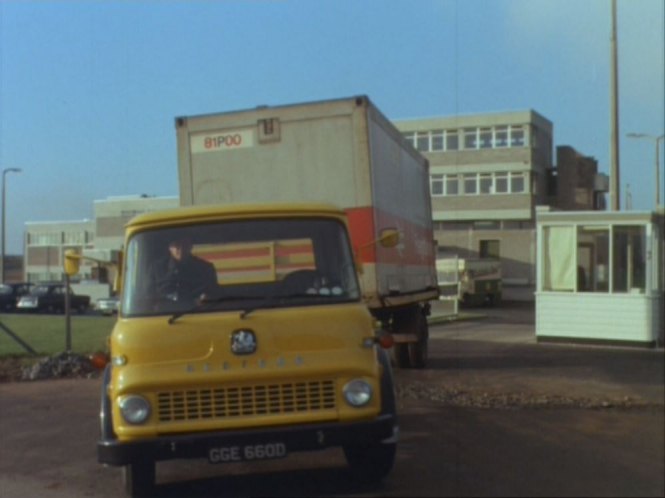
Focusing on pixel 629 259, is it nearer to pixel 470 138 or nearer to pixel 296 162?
pixel 470 138

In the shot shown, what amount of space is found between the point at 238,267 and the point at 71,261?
183 cm

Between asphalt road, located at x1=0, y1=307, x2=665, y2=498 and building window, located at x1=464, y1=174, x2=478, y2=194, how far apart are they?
965 millimetres

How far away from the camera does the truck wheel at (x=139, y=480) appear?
6.50 meters

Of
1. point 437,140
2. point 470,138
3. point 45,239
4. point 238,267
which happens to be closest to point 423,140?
point 437,140

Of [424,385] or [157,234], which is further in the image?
[424,385]

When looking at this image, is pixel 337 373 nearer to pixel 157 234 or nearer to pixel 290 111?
pixel 157 234

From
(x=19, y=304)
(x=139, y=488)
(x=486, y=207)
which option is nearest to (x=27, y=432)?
(x=139, y=488)

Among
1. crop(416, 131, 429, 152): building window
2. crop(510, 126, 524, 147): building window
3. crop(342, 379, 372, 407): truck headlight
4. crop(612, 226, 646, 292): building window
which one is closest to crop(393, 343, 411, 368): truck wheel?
crop(342, 379, 372, 407): truck headlight

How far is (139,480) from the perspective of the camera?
6535mm

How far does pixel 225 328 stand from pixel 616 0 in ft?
11.6

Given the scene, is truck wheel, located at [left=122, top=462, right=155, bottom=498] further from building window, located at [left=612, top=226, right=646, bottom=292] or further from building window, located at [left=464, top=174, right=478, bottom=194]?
building window, located at [left=464, top=174, right=478, bottom=194]

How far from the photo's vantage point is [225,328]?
19.3ft

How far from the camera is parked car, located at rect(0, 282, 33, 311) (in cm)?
4906

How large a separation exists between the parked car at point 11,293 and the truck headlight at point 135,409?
45.3 meters
